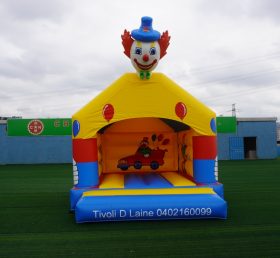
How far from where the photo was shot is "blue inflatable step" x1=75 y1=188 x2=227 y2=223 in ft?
13.4

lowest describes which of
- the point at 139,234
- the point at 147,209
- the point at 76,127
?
the point at 139,234

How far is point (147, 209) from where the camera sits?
411 cm

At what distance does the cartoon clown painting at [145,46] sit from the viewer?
472 centimetres

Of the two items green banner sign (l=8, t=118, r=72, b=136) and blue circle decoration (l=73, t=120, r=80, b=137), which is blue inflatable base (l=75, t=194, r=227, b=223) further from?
green banner sign (l=8, t=118, r=72, b=136)

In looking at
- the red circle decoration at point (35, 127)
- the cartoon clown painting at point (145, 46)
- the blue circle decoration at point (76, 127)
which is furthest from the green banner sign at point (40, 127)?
the cartoon clown painting at point (145, 46)

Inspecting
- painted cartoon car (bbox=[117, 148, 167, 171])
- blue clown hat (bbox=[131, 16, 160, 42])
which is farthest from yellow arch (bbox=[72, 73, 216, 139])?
painted cartoon car (bbox=[117, 148, 167, 171])

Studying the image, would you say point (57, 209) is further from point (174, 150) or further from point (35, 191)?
point (174, 150)

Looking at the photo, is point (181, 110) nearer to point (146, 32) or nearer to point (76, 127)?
point (146, 32)

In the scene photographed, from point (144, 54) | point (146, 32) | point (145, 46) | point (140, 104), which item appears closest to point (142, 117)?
point (140, 104)

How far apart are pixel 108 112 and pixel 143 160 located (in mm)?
2225

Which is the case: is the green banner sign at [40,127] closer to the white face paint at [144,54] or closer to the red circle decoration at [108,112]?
the red circle decoration at [108,112]

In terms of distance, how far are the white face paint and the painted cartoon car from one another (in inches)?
94.2

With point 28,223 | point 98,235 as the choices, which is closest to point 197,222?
point 98,235

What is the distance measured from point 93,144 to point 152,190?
1096 millimetres
